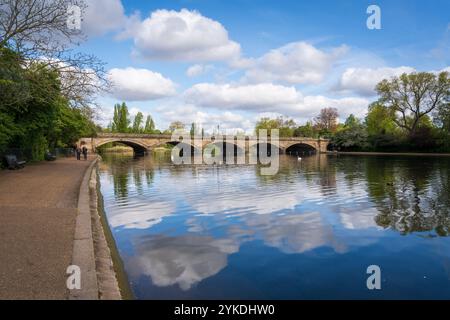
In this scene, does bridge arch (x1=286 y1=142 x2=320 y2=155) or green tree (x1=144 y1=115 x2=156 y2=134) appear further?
green tree (x1=144 y1=115 x2=156 y2=134)

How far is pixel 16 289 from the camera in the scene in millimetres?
4883

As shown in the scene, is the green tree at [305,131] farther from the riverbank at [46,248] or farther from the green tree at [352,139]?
the riverbank at [46,248]

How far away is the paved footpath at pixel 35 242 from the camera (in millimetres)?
4965

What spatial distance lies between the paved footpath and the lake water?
1.34m

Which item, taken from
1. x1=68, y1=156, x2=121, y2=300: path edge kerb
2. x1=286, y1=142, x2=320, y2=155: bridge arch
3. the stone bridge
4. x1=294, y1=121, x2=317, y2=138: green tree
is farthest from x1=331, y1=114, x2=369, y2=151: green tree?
x1=68, y1=156, x2=121, y2=300: path edge kerb

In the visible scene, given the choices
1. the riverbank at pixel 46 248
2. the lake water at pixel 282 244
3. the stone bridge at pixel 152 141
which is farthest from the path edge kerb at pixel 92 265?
the stone bridge at pixel 152 141

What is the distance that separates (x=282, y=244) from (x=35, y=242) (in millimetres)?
5320

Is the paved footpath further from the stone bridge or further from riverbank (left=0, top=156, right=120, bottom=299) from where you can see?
the stone bridge

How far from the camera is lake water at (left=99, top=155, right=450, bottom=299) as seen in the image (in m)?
6.50

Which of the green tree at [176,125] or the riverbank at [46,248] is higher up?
the green tree at [176,125]

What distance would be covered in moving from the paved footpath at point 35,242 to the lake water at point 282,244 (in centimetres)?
134

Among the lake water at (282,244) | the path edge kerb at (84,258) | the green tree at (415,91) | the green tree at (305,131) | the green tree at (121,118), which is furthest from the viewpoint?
the green tree at (305,131)
